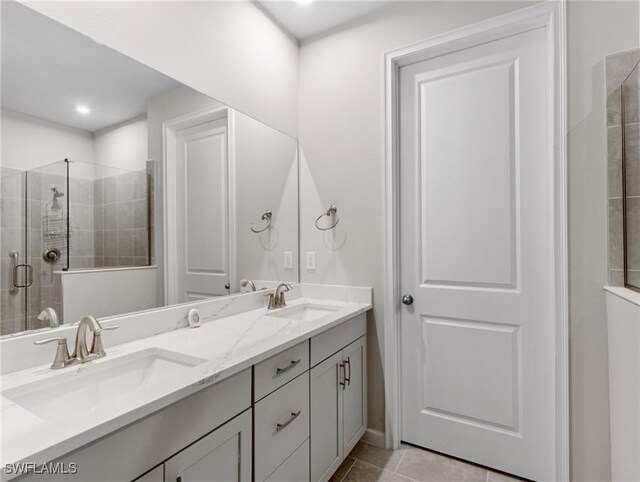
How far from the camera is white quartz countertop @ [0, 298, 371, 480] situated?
0.65 m

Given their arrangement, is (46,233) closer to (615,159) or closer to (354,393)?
(354,393)

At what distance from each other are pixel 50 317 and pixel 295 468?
3.45 ft

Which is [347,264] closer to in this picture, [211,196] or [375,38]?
[211,196]

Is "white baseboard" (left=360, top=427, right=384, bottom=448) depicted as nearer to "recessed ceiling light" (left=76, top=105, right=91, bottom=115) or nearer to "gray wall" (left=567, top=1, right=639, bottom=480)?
"gray wall" (left=567, top=1, right=639, bottom=480)

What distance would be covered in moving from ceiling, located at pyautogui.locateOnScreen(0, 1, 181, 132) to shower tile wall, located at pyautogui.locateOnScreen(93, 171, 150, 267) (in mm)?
214

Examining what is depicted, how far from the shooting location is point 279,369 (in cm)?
126

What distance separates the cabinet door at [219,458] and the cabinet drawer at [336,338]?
18.0 inches

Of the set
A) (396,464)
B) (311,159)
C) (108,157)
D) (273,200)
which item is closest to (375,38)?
(311,159)

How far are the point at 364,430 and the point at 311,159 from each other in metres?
1.72

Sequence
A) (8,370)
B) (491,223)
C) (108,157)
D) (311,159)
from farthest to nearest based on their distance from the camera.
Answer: (311,159), (491,223), (108,157), (8,370)

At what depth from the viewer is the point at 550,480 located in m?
1.62

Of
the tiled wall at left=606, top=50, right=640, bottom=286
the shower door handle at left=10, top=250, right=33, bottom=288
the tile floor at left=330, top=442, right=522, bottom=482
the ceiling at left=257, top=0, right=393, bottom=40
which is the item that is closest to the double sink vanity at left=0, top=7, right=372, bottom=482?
the shower door handle at left=10, top=250, right=33, bottom=288

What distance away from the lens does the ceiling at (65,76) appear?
101 centimetres

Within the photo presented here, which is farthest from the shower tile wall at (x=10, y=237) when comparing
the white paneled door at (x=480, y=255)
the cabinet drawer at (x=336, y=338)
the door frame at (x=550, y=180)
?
the white paneled door at (x=480, y=255)
